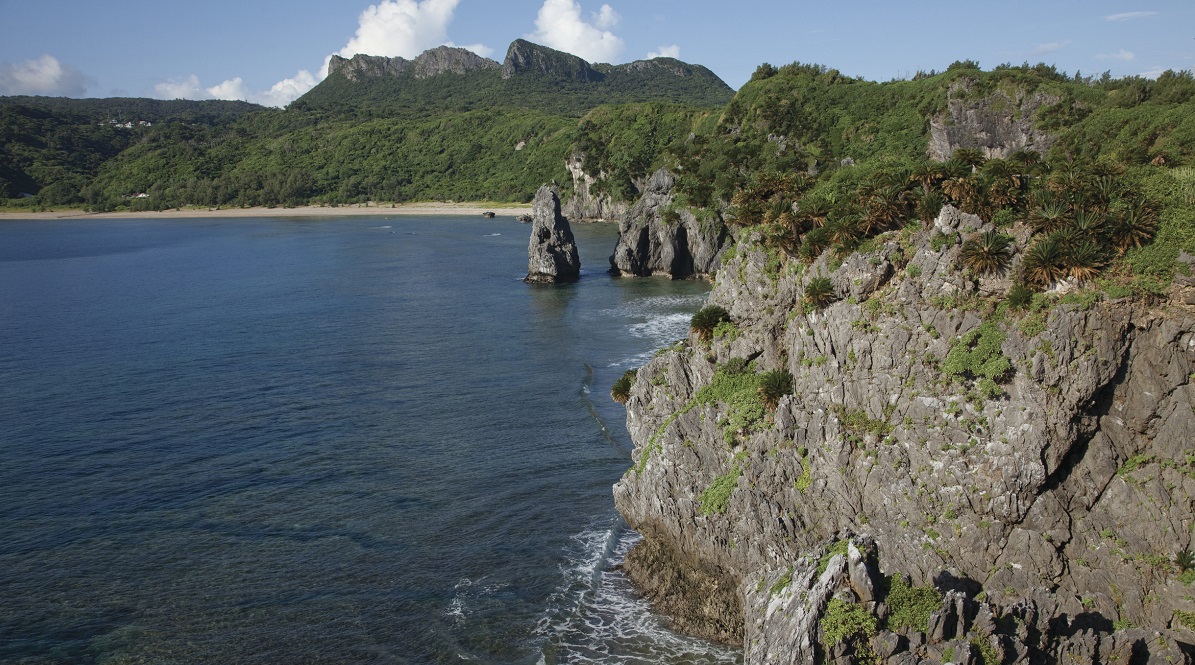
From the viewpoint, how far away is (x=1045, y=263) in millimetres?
17094

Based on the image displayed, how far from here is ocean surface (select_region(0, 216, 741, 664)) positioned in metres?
21.6

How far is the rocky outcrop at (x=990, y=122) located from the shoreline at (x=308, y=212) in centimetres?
9898

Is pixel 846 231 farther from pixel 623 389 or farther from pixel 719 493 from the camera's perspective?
pixel 623 389

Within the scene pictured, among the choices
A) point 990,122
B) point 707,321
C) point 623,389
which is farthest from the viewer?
point 990,122

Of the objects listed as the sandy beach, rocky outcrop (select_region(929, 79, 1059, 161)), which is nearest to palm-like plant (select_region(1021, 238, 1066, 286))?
rocky outcrop (select_region(929, 79, 1059, 161))

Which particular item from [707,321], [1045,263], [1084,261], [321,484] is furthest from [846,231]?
[321,484]

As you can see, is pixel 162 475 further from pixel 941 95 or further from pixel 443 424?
pixel 941 95

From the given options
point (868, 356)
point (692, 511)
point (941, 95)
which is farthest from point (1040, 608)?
point (941, 95)

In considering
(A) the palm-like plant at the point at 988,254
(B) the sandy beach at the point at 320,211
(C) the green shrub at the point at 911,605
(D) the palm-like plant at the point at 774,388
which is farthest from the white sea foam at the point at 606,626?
(B) the sandy beach at the point at 320,211

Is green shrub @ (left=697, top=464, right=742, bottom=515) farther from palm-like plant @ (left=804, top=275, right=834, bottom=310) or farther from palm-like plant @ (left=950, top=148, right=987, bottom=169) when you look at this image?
palm-like plant @ (left=950, top=148, right=987, bottom=169)

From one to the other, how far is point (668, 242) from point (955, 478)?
65.3 m

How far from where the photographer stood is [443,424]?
3688 cm

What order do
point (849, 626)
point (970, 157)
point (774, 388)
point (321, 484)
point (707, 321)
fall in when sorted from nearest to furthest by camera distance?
1. point (849, 626)
2. point (774, 388)
3. point (970, 157)
4. point (707, 321)
5. point (321, 484)

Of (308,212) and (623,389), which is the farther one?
(308,212)
